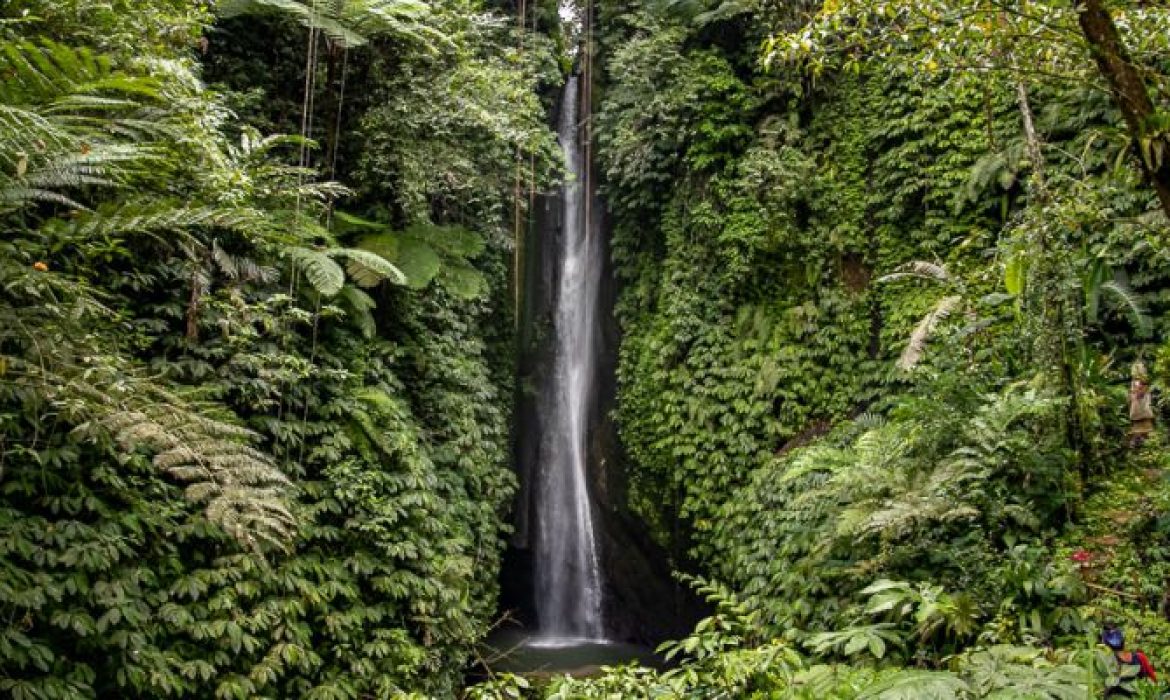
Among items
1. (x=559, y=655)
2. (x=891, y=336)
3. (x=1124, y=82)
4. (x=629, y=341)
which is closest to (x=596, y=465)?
(x=629, y=341)

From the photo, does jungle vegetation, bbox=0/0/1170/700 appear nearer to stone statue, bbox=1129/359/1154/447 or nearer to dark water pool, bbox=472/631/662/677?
stone statue, bbox=1129/359/1154/447

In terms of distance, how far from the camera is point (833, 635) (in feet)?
12.0

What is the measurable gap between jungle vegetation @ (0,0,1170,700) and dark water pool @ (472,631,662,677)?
114 centimetres

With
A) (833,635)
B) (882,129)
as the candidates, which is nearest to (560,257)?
(882,129)

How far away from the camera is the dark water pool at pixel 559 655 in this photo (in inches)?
402

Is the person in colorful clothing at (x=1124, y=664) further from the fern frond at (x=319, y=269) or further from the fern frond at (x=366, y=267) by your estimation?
the fern frond at (x=366, y=267)

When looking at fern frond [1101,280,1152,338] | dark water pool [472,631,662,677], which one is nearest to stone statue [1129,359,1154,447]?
fern frond [1101,280,1152,338]

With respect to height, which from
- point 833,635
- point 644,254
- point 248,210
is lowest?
point 833,635

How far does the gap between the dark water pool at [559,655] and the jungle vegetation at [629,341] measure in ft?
3.75

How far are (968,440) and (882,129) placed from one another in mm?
5088

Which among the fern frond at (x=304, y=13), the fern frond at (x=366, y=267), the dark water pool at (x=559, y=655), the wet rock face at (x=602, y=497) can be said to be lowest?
the dark water pool at (x=559, y=655)

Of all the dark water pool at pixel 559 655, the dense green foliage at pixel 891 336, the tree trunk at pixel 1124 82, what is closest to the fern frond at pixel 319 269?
the dense green foliage at pixel 891 336

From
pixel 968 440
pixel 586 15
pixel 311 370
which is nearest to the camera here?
pixel 968 440

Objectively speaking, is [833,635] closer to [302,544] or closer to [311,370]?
[302,544]
